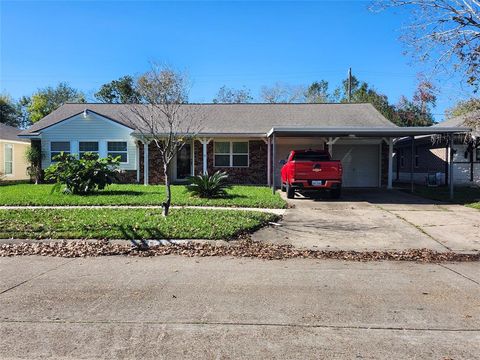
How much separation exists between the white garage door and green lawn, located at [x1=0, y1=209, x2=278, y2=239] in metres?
12.3

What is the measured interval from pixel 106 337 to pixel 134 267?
2.78 m

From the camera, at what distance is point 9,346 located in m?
3.82

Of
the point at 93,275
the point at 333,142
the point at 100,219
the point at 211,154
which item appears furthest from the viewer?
the point at 211,154

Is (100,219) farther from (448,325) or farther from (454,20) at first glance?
(454,20)

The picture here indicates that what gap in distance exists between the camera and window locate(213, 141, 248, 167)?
22828 millimetres

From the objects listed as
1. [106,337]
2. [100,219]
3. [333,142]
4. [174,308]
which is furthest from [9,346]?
[333,142]

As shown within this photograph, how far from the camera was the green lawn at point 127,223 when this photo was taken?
8.84 m

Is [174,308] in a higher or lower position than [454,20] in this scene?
lower

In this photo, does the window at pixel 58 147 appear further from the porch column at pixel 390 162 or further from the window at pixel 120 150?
the porch column at pixel 390 162

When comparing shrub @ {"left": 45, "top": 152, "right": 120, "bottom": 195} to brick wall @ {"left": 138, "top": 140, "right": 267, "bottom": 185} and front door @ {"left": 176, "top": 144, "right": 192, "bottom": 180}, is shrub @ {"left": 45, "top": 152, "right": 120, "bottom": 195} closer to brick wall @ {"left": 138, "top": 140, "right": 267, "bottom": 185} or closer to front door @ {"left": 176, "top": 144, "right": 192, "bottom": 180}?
brick wall @ {"left": 138, "top": 140, "right": 267, "bottom": 185}

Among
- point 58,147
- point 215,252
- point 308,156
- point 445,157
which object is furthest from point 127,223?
point 445,157

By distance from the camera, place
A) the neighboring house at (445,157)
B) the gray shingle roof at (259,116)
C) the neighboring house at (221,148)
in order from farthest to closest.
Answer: the gray shingle roof at (259,116), the neighboring house at (221,148), the neighboring house at (445,157)

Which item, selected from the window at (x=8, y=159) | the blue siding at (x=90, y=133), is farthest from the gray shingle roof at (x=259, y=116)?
the window at (x=8, y=159)

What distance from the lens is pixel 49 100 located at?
5278 cm
